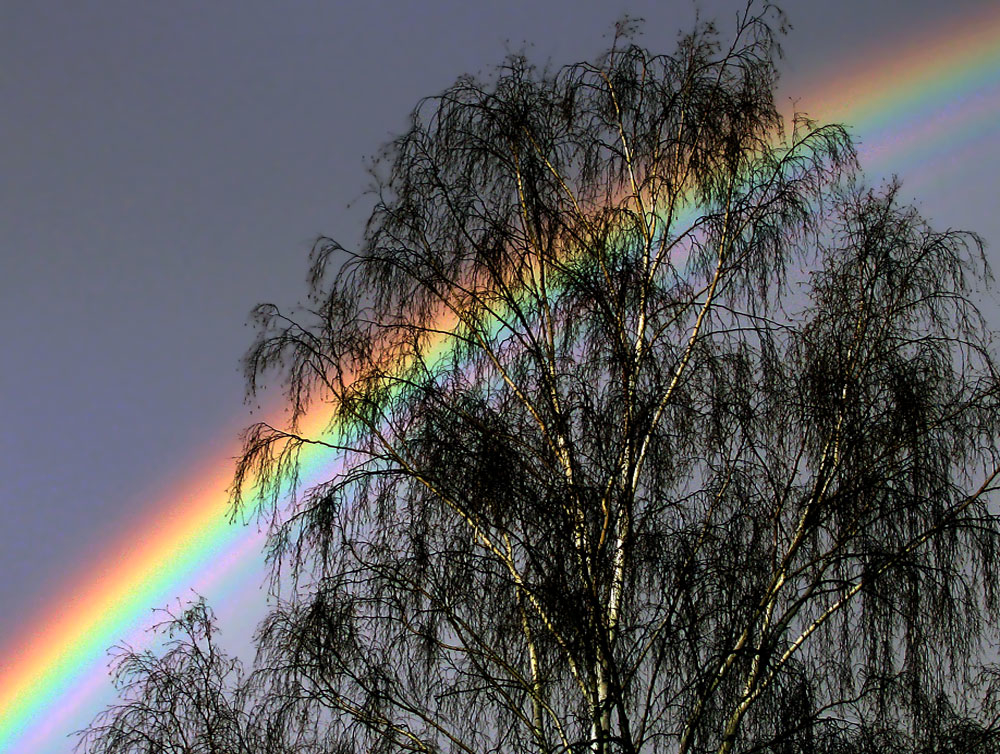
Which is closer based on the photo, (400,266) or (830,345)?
(830,345)

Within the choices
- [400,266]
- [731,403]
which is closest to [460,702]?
[731,403]

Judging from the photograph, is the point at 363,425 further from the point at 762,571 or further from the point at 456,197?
the point at 762,571

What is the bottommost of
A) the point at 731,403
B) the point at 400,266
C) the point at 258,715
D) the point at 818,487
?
the point at 258,715

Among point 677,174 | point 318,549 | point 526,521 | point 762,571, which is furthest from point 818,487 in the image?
point 318,549

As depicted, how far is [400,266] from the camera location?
741cm

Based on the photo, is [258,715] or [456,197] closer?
[258,715]

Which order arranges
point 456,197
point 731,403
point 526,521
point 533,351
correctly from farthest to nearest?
point 456,197, point 533,351, point 731,403, point 526,521

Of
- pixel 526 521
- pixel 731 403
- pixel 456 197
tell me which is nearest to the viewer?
pixel 526 521

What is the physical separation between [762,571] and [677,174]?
2.47 m

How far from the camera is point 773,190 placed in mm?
7242

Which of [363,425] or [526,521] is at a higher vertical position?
[363,425]

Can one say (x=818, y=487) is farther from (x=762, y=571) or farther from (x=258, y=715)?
(x=258, y=715)

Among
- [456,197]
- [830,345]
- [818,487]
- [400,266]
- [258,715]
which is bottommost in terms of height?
[258,715]

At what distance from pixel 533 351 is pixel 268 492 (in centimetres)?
168
